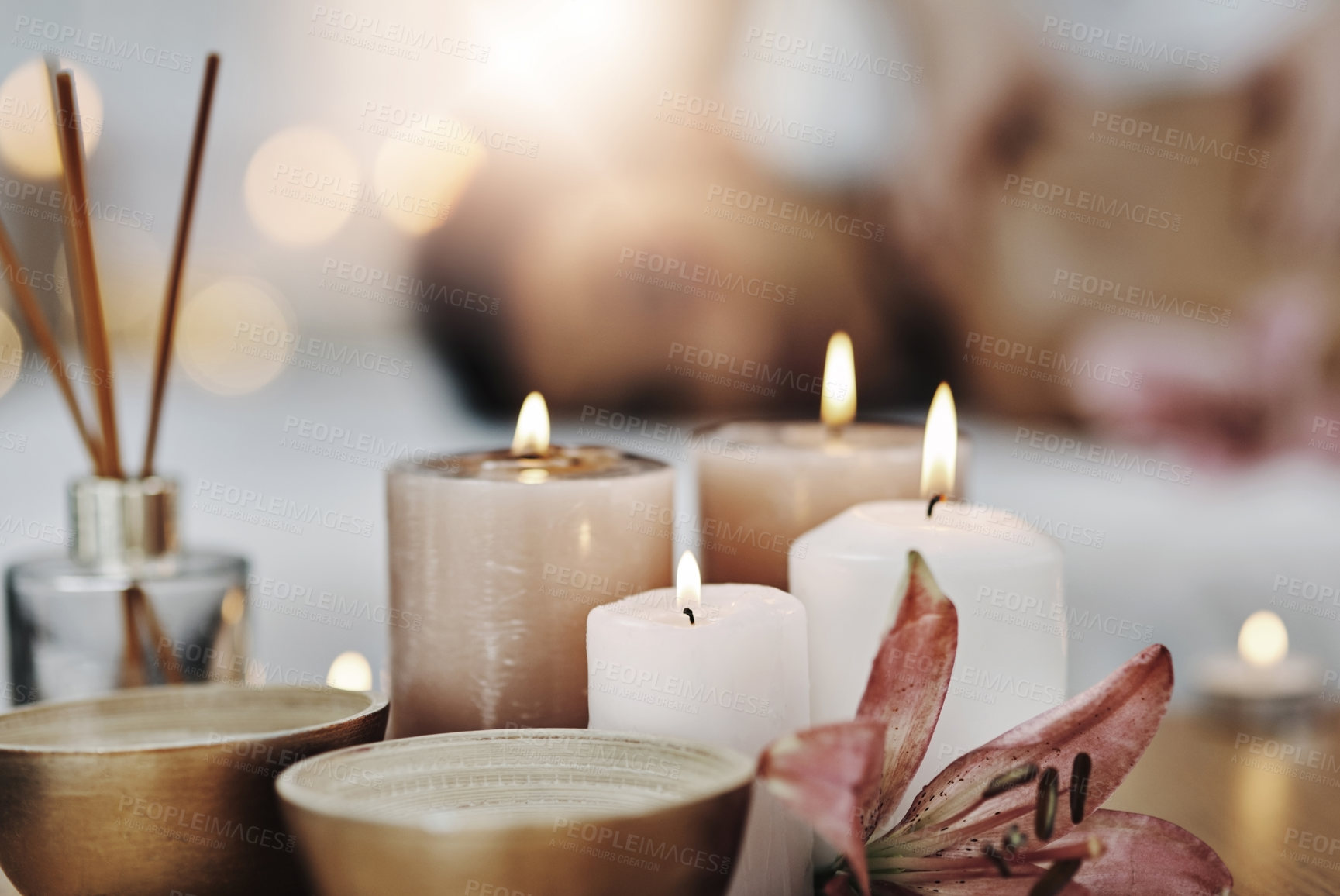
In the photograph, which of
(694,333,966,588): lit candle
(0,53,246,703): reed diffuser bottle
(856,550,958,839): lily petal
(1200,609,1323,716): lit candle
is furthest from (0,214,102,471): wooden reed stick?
(1200,609,1323,716): lit candle

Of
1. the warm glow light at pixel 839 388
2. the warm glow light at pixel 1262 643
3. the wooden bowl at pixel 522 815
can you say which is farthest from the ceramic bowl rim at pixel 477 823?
the warm glow light at pixel 1262 643

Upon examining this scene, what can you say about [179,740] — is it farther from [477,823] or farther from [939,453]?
[939,453]

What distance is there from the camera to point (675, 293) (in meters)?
1.27

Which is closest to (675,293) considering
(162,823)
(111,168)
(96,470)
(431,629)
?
(111,168)

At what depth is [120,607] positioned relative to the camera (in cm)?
59

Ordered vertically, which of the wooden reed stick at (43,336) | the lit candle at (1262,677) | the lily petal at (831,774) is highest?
the wooden reed stick at (43,336)

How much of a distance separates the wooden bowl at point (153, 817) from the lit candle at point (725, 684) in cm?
9

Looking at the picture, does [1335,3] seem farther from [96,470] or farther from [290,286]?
[96,470]

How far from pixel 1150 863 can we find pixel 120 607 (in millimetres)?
475

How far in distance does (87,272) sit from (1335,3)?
128 centimetres

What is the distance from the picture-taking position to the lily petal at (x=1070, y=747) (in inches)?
13.8

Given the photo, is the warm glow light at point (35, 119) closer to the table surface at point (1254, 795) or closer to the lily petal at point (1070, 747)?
the table surface at point (1254, 795)

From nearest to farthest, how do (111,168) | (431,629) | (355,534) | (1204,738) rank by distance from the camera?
(431,629)
(1204,738)
(111,168)
(355,534)

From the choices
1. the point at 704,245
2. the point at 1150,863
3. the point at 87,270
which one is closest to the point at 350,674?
the point at 87,270
